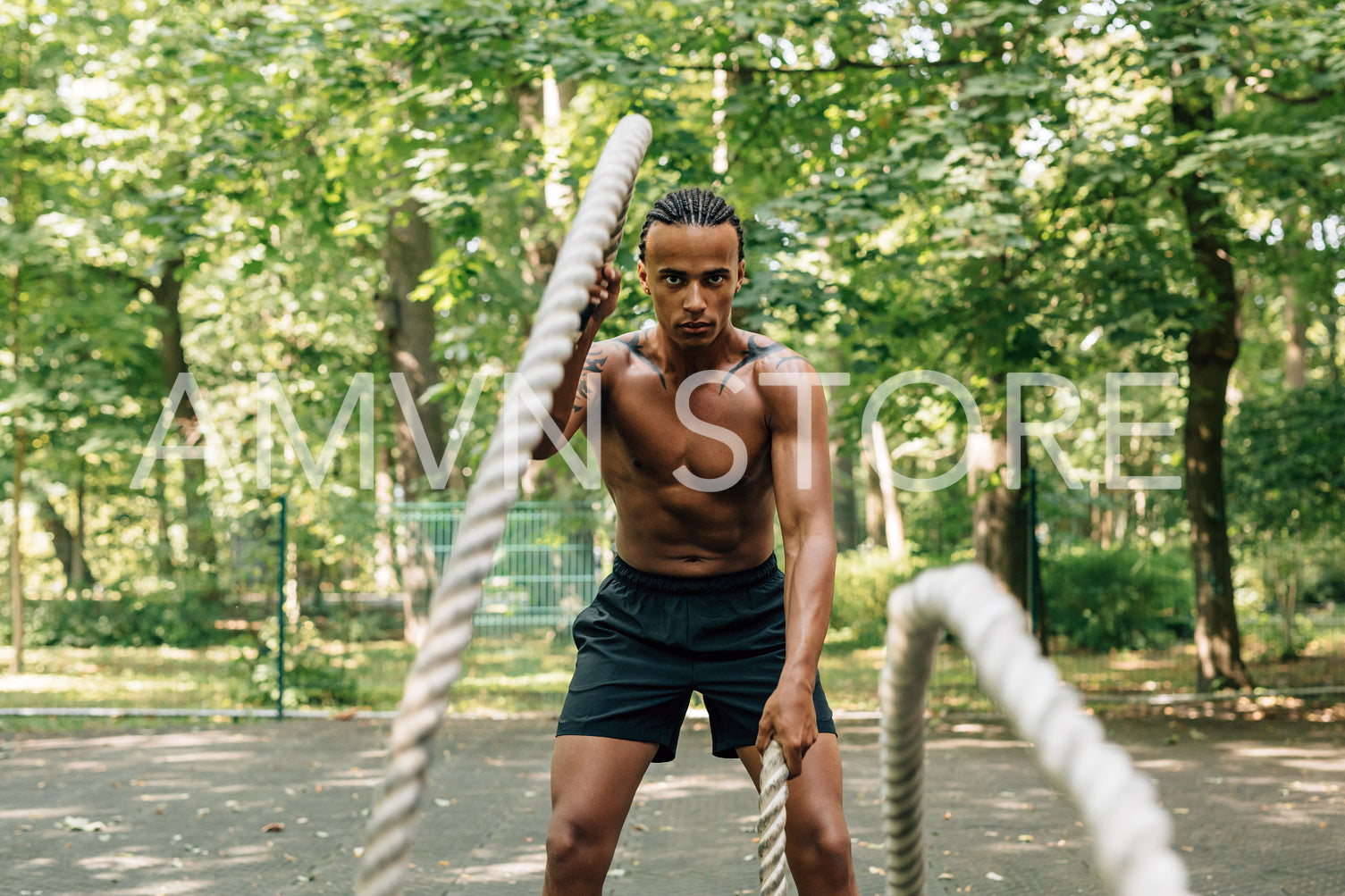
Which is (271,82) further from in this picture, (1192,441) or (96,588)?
(96,588)

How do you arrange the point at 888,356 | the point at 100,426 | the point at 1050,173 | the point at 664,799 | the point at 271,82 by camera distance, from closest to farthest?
the point at 664,799 → the point at 888,356 → the point at 271,82 → the point at 1050,173 → the point at 100,426

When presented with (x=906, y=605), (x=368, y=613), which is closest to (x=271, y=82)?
(x=368, y=613)

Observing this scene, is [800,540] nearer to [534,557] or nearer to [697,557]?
[697,557]

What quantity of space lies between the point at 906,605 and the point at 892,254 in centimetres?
797

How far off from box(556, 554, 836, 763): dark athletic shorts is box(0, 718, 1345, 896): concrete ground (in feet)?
9.61

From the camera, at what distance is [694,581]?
3.24m

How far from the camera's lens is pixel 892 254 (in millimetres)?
9016

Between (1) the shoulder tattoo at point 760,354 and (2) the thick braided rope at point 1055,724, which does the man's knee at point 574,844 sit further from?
(2) the thick braided rope at point 1055,724

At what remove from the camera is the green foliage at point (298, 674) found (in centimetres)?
1120

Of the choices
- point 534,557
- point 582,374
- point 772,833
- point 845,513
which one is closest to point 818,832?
point 772,833

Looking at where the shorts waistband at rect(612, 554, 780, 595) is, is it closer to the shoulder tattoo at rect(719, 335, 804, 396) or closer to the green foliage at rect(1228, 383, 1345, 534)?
the shoulder tattoo at rect(719, 335, 804, 396)

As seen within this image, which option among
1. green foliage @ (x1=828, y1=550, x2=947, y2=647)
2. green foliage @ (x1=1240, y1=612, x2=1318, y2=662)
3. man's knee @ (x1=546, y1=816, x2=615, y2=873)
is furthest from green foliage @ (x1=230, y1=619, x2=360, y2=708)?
green foliage @ (x1=1240, y1=612, x2=1318, y2=662)

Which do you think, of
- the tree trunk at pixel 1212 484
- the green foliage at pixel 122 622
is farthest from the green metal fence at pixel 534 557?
the green foliage at pixel 122 622

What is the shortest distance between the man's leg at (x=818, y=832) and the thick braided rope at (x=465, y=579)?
177 centimetres
